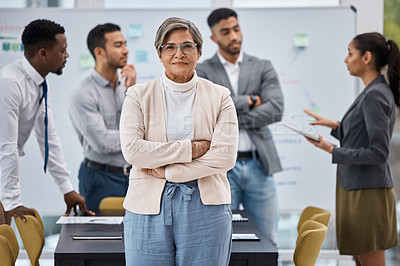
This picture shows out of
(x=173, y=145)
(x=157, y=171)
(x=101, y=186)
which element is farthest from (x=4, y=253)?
(x=101, y=186)

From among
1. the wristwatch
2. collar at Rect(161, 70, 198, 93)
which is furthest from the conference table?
the wristwatch

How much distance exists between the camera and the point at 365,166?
3.45m

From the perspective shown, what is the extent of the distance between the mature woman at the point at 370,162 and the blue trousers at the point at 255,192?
0.68m

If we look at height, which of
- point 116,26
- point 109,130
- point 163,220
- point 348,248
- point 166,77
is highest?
point 116,26

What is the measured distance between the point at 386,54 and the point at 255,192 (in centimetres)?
149

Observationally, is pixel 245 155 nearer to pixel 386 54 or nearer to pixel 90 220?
pixel 386 54

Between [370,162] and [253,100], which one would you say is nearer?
[370,162]

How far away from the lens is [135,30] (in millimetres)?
4418

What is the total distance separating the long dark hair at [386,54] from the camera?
3.45 meters

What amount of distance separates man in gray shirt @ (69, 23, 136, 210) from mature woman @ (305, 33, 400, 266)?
1747mm

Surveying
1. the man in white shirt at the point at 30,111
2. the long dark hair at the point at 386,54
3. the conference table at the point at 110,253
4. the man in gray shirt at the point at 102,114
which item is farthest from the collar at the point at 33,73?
the long dark hair at the point at 386,54

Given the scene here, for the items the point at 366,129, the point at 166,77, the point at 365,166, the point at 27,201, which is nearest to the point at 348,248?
the point at 365,166

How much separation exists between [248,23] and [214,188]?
8.94ft

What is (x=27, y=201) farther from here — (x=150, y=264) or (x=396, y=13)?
(x=396, y=13)
